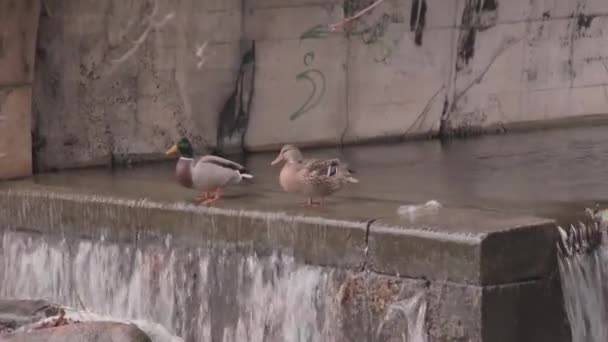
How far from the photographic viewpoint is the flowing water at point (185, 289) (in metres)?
8.88

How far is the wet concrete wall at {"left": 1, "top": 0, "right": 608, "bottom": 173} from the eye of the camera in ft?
39.2

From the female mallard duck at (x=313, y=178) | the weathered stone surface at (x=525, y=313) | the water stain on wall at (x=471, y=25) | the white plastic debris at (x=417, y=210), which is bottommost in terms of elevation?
the weathered stone surface at (x=525, y=313)

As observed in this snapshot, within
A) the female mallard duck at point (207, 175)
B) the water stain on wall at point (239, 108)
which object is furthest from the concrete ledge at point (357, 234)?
the water stain on wall at point (239, 108)

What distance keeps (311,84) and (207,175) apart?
12.0ft

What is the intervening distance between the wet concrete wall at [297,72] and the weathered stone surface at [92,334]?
2.63 meters

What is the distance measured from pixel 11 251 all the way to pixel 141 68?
2249mm

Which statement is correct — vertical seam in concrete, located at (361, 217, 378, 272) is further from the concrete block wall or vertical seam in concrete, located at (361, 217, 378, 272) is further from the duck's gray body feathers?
the concrete block wall

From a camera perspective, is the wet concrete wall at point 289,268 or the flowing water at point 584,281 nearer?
the wet concrete wall at point 289,268

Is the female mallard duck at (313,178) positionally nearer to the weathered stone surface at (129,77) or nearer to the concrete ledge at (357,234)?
the concrete ledge at (357,234)

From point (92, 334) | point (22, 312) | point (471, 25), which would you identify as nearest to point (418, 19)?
point (471, 25)

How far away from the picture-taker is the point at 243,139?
13.0 metres

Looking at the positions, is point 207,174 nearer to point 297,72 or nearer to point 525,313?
point 525,313

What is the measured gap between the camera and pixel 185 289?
9.57 m

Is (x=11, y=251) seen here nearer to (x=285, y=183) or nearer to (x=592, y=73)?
(x=285, y=183)
